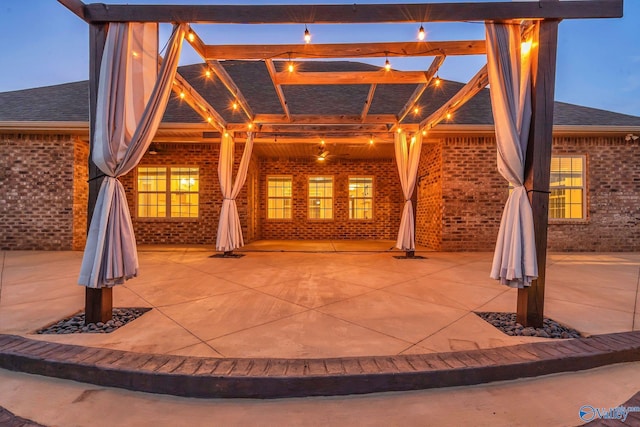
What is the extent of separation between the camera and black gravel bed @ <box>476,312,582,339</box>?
2.39 m

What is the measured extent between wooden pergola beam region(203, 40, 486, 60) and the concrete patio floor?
2.95m

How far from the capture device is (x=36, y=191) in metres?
7.02

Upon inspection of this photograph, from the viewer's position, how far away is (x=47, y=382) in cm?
181

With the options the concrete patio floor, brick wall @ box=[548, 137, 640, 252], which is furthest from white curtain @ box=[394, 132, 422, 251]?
brick wall @ box=[548, 137, 640, 252]

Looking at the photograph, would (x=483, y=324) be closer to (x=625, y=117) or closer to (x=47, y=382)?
(x=47, y=382)

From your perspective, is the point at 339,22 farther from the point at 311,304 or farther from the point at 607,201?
the point at 607,201

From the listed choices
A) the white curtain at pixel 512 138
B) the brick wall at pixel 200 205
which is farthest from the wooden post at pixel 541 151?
the brick wall at pixel 200 205

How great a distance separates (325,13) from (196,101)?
2.97 metres

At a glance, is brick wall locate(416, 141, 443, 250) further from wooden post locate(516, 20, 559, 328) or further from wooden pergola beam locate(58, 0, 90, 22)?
wooden pergola beam locate(58, 0, 90, 22)

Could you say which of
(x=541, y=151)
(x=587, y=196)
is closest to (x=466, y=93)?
(x=541, y=151)

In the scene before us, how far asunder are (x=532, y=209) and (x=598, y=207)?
7.21 meters

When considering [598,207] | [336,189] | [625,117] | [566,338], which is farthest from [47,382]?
[625,117]

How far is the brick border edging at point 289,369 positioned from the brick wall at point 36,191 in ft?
21.4

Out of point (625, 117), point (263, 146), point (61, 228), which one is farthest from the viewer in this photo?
point (263, 146)
